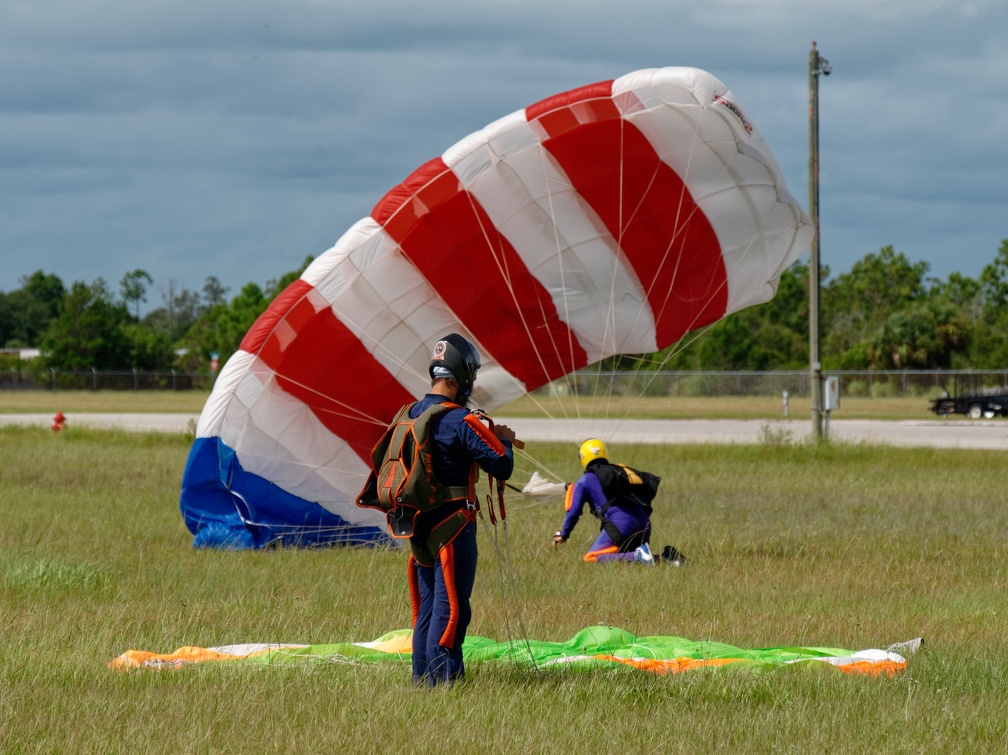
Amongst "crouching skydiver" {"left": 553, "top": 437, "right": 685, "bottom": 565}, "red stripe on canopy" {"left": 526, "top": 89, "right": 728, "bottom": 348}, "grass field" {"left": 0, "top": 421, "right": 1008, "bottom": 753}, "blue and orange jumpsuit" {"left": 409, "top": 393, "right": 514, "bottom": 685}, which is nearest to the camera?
"grass field" {"left": 0, "top": 421, "right": 1008, "bottom": 753}

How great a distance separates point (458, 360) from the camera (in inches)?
215

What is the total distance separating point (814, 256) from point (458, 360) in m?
17.1

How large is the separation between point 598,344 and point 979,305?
63.2m

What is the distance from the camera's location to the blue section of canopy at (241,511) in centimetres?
1014

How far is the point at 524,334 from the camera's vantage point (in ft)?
33.3

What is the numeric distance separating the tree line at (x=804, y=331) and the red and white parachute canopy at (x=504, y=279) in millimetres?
42423

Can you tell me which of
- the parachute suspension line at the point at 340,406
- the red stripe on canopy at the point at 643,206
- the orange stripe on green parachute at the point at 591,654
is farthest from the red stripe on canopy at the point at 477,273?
the orange stripe on green parachute at the point at 591,654

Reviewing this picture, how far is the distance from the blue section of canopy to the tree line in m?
42.5

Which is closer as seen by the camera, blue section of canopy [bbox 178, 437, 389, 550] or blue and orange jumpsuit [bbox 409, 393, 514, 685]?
blue and orange jumpsuit [bbox 409, 393, 514, 685]

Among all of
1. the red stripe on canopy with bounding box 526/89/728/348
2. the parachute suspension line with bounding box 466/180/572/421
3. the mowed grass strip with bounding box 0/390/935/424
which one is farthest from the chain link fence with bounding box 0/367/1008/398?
the parachute suspension line with bounding box 466/180/572/421

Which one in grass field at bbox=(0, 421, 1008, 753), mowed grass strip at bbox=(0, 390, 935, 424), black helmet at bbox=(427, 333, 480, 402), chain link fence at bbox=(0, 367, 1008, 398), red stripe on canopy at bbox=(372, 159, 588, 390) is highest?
red stripe on canopy at bbox=(372, 159, 588, 390)

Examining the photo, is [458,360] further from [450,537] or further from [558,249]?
[558,249]

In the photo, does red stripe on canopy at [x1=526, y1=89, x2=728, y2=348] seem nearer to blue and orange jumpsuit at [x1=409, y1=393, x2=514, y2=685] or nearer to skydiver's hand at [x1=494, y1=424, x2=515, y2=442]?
skydiver's hand at [x1=494, y1=424, x2=515, y2=442]

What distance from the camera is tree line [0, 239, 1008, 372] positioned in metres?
54.6
